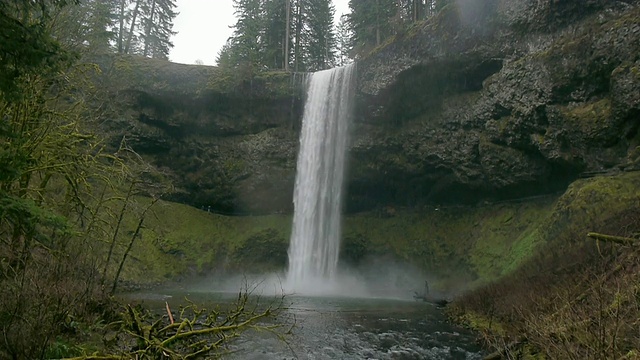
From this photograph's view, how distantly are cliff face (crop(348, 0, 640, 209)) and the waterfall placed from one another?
1.31 m

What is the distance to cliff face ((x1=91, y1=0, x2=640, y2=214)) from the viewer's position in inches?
752

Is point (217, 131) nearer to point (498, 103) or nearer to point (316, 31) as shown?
point (316, 31)

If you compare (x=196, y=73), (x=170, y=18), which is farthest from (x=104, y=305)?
(x=170, y=18)

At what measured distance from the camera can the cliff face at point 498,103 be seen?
18.8 m

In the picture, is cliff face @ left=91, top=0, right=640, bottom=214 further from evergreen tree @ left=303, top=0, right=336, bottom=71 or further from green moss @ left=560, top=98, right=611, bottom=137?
evergreen tree @ left=303, top=0, right=336, bottom=71

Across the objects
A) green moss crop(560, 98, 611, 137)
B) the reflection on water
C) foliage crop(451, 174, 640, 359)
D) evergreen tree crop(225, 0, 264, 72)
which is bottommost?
the reflection on water

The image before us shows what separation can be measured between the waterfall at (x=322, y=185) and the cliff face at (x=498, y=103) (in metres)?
1.31

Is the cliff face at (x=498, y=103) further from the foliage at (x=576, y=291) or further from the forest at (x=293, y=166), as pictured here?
the foliage at (x=576, y=291)

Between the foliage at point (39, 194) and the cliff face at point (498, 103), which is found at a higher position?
the cliff face at point (498, 103)

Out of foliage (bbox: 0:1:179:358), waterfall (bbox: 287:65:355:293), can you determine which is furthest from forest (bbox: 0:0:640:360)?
waterfall (bbox: 287:65:355:293)

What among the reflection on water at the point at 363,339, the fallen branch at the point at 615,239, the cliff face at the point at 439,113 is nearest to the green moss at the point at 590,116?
the cliff face at the point at 439,113

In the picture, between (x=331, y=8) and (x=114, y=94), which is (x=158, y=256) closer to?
(x=114, y=94)

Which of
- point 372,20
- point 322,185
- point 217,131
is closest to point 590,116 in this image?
point 322,185

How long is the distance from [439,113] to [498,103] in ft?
12.8
